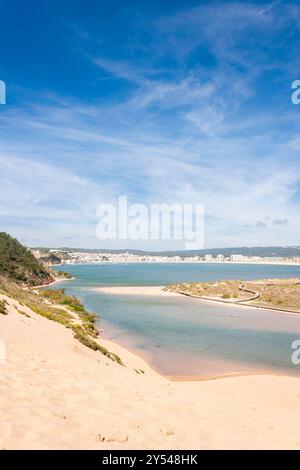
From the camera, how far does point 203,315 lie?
49.8 meters

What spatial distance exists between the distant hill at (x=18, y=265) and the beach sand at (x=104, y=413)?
6886 cm

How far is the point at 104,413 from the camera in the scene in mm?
9070

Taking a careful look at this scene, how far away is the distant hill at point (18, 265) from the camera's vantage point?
82.0 meters

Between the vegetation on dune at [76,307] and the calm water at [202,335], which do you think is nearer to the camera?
the calm water at [202,335]

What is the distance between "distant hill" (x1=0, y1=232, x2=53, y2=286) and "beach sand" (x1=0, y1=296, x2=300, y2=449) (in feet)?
226

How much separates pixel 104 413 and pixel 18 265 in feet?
288

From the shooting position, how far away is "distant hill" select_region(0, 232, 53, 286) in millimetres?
82000

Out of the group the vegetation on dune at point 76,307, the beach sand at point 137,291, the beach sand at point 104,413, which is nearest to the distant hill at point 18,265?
the beach sand at point 137,291

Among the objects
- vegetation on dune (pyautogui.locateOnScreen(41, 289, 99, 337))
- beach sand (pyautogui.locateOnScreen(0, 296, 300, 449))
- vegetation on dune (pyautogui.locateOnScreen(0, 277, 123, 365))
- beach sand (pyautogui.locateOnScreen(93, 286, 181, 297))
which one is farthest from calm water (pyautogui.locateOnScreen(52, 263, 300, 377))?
beach sand (pyautogui.locateOnScreen(93, 286, 181, 297))

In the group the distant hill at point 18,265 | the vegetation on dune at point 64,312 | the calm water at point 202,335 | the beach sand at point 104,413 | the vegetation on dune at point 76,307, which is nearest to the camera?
the beach sand at point 104,413

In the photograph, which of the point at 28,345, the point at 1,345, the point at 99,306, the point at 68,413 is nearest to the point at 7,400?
the point at 68,413

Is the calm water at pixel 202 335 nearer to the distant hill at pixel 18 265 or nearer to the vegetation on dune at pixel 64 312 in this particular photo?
the vegetation on dune at pixel 64 312
